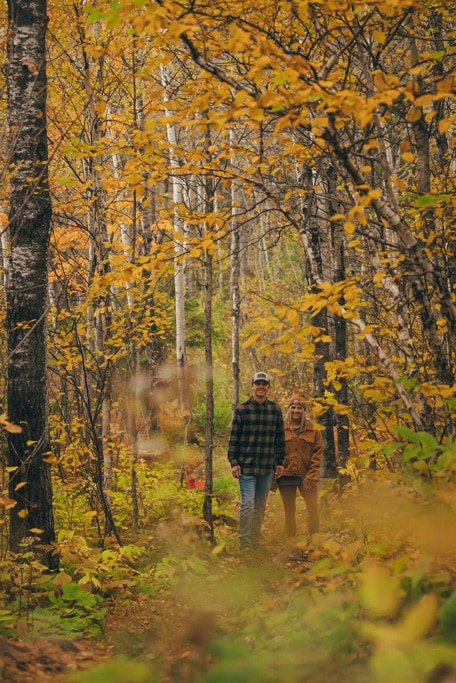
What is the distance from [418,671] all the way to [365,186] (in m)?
2.59

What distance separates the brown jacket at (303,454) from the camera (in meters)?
6.99

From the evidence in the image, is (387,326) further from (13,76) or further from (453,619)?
(13,76)

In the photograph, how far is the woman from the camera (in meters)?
6.99

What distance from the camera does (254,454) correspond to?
21.7 ft

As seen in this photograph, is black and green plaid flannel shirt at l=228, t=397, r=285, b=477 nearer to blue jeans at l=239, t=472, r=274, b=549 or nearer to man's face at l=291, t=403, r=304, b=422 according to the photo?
blue jeans at l=239, t=472, r=274, b=549

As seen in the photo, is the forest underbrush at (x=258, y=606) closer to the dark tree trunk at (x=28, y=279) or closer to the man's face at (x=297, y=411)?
the dark tree trunk at (x=28, y=279)

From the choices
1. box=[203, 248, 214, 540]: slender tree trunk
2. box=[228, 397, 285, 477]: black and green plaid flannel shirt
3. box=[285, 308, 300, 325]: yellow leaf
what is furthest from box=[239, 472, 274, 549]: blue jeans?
box=[285, 308, 300, 325]: yellow leaf

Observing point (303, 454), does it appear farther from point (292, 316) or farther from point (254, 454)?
point (292, 316)

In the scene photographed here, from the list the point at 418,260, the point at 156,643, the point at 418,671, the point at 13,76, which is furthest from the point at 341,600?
the point at 13,76

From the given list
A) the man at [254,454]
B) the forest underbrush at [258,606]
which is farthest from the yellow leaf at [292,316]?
the man at [254,454]

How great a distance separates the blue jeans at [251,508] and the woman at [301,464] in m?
0.47

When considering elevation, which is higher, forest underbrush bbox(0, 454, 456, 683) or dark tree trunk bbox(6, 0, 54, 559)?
dark tree trunk bbox(6, 0, 54, 559)

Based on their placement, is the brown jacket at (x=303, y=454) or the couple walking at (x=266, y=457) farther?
the brown jacket at (x=303, y=454)

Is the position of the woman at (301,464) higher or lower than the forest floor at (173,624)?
higher
